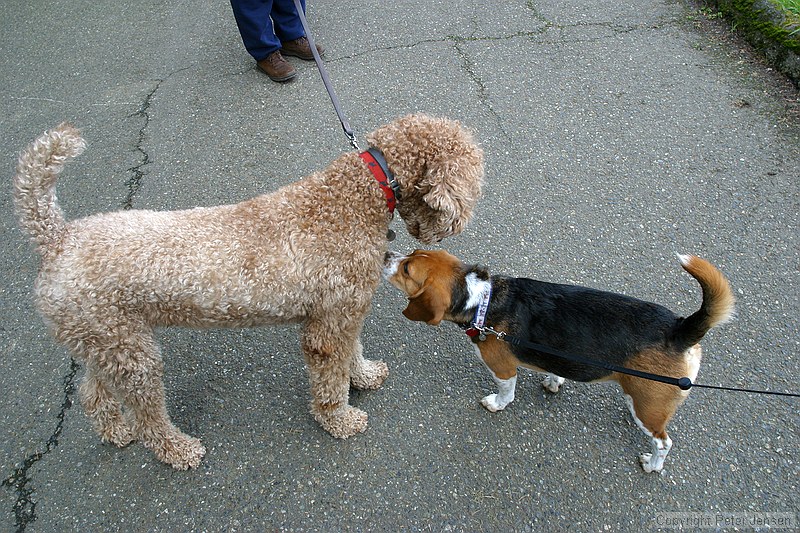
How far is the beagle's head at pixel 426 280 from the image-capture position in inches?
93.0

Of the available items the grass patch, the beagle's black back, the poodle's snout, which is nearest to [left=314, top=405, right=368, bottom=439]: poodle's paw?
the poodle's snout

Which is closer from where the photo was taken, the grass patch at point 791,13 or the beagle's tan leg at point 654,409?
the beagle's tan leg at point 654,409

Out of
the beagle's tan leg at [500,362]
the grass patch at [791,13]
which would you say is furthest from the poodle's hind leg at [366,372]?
the grass patch at [791,13]

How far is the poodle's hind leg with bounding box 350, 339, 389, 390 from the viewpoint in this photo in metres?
2.78

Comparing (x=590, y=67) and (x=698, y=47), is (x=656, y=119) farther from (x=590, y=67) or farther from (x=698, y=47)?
(x=698, y=47)

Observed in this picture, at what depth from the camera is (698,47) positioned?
15.8 ft

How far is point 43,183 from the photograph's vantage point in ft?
6.88

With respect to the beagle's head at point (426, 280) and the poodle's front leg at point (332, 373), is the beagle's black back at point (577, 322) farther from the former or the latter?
the poodle's front leg at point (332, 373)

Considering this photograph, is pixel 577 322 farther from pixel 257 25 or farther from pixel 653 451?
pixel 257 25

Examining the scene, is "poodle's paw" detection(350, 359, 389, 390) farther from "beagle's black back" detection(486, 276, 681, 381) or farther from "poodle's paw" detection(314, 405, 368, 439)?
"beagle's black back" detection(486, 276, 681, 381)

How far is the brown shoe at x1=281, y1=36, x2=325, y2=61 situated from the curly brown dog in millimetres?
3167

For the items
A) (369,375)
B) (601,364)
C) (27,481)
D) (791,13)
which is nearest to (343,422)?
(369,375)

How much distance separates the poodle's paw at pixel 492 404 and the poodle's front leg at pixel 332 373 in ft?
2.07

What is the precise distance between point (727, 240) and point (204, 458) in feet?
11.0
